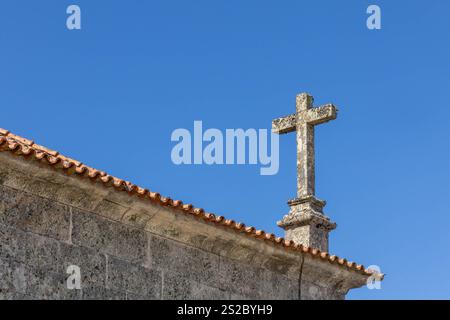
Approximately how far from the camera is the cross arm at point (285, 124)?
13023 mm

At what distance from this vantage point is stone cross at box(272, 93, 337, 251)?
12.2 meters

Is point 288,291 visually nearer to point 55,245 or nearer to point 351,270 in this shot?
point 351,270

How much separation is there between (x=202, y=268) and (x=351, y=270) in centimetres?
210

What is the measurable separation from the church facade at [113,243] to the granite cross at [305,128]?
2337 mm

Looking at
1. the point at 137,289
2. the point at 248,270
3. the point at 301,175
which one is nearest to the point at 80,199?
the point at 137,289

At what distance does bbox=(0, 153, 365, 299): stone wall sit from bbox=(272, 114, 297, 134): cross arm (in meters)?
3.06

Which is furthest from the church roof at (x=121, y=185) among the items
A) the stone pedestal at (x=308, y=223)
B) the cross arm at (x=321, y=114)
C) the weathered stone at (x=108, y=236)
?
the cross arm at (x=321, y=114)

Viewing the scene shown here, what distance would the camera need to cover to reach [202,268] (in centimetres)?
941

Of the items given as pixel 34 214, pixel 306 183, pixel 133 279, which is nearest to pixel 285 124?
pixel 306 183

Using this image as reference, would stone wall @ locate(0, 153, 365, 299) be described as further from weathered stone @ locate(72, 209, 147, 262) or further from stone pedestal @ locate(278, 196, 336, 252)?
stone pedestal @ locate(278, 196, 336, 252)

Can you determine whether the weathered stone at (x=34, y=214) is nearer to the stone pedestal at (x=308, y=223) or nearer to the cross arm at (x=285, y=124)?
the stone pedestal at (x=308, y=223)
